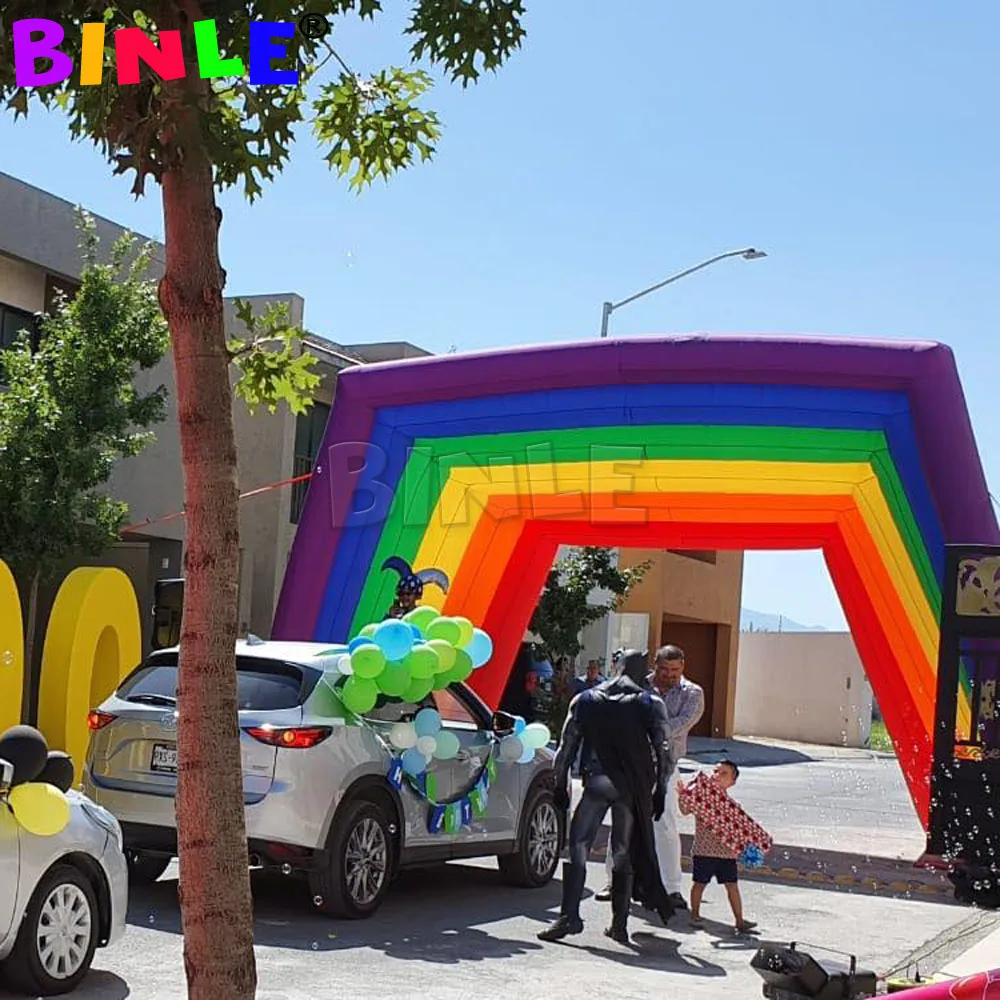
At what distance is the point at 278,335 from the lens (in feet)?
16.1

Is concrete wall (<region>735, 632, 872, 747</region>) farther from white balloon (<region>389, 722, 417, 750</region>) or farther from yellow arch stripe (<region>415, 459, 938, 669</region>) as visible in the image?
white balloon (<region>389, 722, 417, 750</region>)

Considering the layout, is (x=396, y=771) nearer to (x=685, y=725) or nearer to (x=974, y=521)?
(x=685, y=725)

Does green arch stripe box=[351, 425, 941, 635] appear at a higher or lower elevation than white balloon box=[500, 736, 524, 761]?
higher

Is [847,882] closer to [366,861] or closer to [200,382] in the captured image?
[366,861]

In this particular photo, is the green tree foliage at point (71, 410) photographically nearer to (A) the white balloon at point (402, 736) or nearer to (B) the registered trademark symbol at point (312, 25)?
(A) the white balloon at point (402, 736)

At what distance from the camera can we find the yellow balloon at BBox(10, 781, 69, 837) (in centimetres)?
714

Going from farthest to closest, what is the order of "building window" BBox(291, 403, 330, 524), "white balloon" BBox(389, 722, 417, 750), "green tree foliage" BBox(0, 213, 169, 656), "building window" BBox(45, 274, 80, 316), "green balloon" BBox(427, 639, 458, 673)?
"building window" BBox(291, 403, 330, 524) < "building window" BBox(45, 274, 80, 316) < "green tree foliage" BBox(0, 213, 169, 656) < "green balloon" BBox(427, 639, 458, 673) < "white balloon" BBox(389, 722, 417, 750)

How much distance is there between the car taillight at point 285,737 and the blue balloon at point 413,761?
0.86 metres

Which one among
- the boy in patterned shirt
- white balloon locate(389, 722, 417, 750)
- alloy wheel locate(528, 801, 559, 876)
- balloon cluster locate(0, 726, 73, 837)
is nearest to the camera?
balloon cluster locate(0, 726, 73, 837)

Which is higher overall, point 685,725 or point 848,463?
point 848,463

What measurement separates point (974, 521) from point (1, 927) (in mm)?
9031

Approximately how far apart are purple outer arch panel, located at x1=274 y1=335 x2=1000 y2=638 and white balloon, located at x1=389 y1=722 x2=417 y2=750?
5.38 metres

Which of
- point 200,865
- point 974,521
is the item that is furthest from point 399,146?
point 974,521

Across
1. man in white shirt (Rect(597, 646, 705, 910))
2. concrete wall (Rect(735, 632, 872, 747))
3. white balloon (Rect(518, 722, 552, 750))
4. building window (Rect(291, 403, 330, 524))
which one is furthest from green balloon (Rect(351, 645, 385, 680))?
concrete wall (Rect(735, 632, 872, 747))
